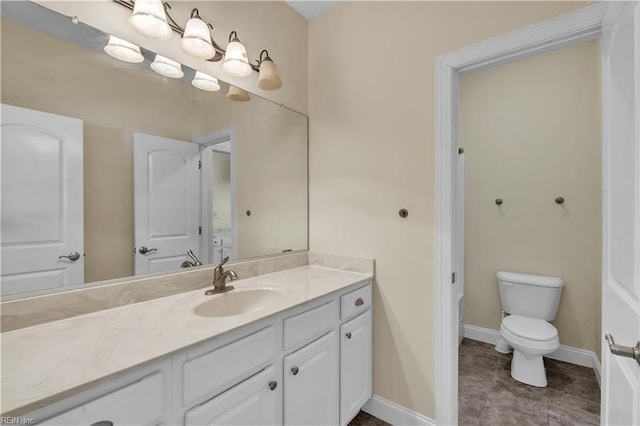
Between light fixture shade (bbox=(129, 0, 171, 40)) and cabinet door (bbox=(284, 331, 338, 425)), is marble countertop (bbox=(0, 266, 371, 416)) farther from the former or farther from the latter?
light fixture shade (bbox=(129, 0, 171, 40))

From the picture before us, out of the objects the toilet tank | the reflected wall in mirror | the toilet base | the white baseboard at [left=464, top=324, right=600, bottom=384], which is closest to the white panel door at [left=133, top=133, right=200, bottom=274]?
the reflected wall in mirror

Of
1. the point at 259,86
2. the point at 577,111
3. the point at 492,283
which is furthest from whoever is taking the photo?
the point at 492,283

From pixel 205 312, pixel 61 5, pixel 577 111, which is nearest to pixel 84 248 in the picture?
pixel 205 312

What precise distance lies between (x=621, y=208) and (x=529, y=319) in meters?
1.80

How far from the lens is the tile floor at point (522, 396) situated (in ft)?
5.60

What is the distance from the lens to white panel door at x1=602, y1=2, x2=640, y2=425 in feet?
2.32

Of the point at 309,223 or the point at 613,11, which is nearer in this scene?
the point at 613,11

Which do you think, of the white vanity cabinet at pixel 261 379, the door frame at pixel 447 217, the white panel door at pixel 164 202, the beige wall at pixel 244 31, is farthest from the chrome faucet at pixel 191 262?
the door frame at pixel 447 217

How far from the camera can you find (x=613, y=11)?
0.90 metres

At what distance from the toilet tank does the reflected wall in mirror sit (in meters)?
2.19

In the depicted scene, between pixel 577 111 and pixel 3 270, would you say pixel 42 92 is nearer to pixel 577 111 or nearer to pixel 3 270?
pixel 3 270

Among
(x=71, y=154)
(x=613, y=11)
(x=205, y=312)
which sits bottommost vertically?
(x=205, y=312)

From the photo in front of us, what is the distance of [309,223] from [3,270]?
1521 millimetres

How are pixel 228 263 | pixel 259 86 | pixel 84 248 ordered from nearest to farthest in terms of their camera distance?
1. pixel 84 248
2. pixel 228 263
3. pixel 259 86
